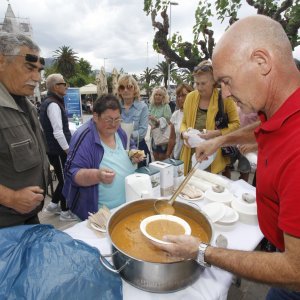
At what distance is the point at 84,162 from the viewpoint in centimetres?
190

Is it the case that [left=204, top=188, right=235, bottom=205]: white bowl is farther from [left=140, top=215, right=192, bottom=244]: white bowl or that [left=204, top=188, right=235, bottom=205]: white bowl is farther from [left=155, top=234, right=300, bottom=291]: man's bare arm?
[left=155, top=234, right=300, bottom=291]: man's bare arm

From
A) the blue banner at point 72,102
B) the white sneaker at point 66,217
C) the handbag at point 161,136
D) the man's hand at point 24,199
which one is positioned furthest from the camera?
the blue banner at point 72,102

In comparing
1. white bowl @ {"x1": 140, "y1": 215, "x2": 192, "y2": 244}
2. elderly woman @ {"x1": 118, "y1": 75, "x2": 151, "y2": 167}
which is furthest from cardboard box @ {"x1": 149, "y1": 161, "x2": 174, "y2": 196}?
elderly woman @ {"x1": 118, "y1": 75, "x2": 151, "y2": 167}

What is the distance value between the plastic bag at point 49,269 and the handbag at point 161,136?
3.78 meters

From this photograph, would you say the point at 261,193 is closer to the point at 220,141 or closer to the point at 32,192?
the point at 220,141

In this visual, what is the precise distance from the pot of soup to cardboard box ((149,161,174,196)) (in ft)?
1.53

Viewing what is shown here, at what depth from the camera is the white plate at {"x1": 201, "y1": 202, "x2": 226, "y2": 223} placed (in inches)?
61.5

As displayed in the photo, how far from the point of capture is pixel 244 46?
93cm

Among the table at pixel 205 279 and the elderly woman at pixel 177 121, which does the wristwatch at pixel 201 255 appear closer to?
the table at pixel 205 279

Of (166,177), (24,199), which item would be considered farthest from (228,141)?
(24,199)

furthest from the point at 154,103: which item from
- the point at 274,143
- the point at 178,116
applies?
the point at 274,143

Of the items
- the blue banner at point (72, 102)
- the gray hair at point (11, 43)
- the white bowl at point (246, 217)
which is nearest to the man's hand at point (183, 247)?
the white bowl at point (246, 217)

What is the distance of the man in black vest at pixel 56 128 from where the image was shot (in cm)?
347

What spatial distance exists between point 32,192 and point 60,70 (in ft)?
134
